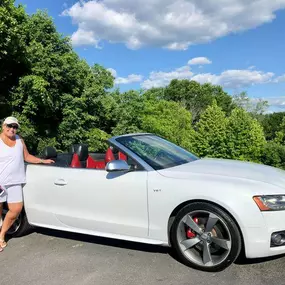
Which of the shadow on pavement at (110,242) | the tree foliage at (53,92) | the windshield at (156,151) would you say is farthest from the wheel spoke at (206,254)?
the tree foliage at (53,92)

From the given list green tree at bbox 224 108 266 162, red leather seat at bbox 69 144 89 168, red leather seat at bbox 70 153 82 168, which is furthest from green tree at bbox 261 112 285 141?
red leather seat at bbox 70 153 82 168

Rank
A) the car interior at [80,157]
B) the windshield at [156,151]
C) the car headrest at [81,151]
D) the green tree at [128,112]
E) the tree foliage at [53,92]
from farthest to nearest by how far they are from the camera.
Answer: the green tree at [128,112], the tree foliage at [53,92], the car headrest at [81,151], the car interior at [80,157], the windshield at [156,151]

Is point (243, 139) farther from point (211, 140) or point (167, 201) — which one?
point (167, 201)

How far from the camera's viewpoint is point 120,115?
80.4 feet

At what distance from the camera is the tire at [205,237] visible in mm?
3215

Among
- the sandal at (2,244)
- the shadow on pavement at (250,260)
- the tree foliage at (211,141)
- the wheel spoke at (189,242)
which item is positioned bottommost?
the tree foliage at (211,141)

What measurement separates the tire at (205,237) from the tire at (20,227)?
2199 mm

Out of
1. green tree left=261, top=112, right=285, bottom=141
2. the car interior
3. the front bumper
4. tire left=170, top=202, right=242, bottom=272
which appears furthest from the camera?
green tree left=261, top=112, right=285, bottom=141

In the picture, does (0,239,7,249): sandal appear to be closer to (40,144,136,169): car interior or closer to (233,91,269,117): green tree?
(40,144,136,169): car interior

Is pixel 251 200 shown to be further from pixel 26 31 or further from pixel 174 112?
pixel 174 112

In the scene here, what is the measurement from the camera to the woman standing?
4.25 meters

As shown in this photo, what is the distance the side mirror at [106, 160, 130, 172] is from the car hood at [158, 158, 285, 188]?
0.37m

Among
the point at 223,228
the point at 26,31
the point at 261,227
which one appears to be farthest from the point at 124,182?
the point at 26,31

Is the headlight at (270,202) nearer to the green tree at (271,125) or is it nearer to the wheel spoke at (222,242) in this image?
the wheel spoke at (222,242)
